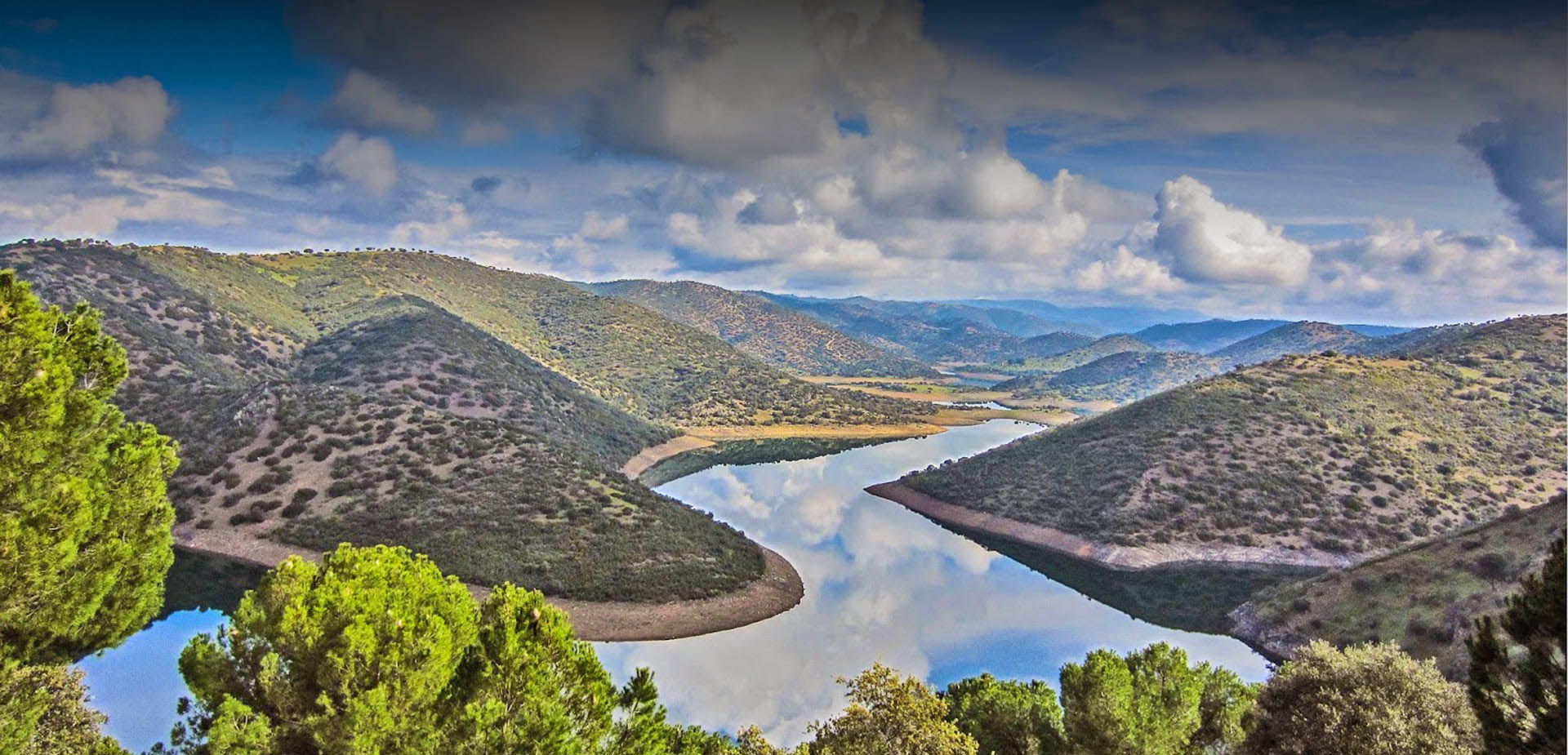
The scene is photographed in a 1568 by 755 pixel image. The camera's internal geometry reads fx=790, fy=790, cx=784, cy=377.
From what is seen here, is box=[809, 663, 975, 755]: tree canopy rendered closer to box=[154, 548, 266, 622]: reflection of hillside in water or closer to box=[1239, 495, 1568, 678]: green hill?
box=[1239, 495, 1568, 678]: green hill

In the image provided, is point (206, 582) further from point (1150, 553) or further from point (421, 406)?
point (1150, 553)

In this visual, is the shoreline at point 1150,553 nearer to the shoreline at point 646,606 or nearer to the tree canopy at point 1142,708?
the shoreline at point 646,606

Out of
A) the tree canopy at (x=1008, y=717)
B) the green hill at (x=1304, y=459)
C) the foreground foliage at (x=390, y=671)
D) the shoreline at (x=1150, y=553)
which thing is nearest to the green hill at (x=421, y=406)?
the tree canopy at (x=1008, y=717)

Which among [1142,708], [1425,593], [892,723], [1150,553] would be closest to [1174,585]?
[1150,553]

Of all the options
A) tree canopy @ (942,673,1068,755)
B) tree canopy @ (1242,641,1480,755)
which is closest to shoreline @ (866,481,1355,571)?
tree canopy @ (942,673,1068,755)

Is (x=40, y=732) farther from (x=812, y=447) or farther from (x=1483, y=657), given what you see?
(x=812, y=447)

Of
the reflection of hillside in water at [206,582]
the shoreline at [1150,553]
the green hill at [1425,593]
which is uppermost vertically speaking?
the green hill at [1425,593]

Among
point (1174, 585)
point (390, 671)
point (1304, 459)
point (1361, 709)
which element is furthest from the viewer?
point (1304, 459)
